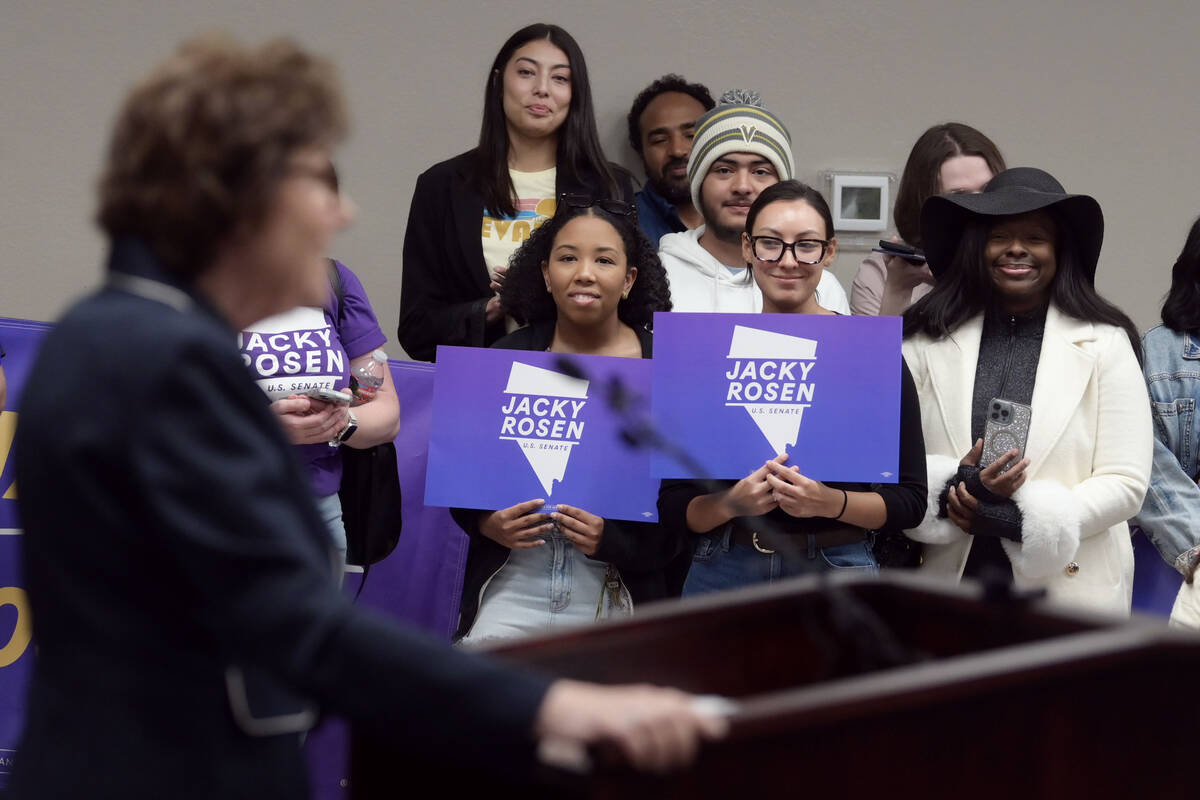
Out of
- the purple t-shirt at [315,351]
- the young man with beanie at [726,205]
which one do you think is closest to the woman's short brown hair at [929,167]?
the young man with beanie at [726,205]

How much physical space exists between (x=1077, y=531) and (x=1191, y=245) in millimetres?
1162

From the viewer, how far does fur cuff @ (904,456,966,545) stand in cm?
319

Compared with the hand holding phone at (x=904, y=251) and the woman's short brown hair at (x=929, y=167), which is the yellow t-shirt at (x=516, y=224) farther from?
the woman's short brown hair at (x=929, y=167)

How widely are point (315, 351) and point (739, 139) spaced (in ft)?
4.79

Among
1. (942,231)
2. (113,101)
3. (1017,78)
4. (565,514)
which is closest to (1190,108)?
(1017,78)

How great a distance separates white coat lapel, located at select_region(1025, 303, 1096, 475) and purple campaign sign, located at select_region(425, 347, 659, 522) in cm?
93

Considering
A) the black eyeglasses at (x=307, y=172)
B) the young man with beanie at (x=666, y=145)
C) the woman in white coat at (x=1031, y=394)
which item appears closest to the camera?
the black eyeglasses at (x=307, y=172)

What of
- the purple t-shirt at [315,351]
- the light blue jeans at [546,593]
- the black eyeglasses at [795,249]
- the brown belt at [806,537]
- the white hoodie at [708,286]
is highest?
the black eyeglasses at [795,249]

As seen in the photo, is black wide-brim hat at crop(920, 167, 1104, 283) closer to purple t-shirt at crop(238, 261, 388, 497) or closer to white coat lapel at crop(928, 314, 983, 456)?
white coat lapel at crop(928, 314, 983, 456)

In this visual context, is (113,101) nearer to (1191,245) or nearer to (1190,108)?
(1191,245)

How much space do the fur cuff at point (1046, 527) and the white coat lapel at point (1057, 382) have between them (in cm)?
11

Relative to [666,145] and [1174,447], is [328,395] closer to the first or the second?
[666,145]

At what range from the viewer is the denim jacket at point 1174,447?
11.6ft

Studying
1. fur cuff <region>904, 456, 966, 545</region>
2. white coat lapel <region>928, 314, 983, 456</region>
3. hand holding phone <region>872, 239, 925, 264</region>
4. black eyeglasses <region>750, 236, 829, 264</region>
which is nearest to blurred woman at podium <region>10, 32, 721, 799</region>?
black eyeglasses <region>750, 236, 829, 264</region>
